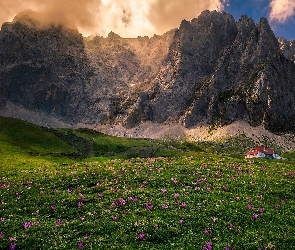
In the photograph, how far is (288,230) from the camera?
1848 centimetres

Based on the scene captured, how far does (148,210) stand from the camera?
20594 millimetres

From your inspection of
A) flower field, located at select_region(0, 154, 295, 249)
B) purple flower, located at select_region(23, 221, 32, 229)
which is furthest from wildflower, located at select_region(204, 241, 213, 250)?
purple flower, located at select_region(23, 221, 32, 229)

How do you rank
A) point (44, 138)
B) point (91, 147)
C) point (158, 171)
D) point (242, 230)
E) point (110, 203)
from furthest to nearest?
point (91, 147)
point (44, 138)
point (158, 171)
point (110, 203)
point (242, 230)

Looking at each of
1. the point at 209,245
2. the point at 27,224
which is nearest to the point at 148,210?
the point at 209,245

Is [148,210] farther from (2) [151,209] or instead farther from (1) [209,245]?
(1) [209,245]

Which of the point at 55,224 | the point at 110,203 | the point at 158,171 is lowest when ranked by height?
the point at 55,224

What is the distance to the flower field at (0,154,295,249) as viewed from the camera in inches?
663

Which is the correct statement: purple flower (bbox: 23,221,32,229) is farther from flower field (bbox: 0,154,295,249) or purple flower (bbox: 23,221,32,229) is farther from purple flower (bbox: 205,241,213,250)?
purple flower (bbox: 205,241,213,250)

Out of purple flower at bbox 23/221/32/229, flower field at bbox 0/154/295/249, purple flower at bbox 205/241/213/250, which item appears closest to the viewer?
purple flower at bbox 205/241/213/250

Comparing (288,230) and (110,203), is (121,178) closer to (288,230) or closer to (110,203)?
(110,203)

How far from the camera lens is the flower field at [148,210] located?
55.3ft

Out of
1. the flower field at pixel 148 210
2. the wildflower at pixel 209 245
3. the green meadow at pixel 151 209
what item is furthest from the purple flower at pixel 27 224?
the wildflower at pixel 209 245

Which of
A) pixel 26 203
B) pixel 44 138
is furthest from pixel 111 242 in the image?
pixel 44 138

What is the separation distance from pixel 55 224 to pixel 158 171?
575 inches
